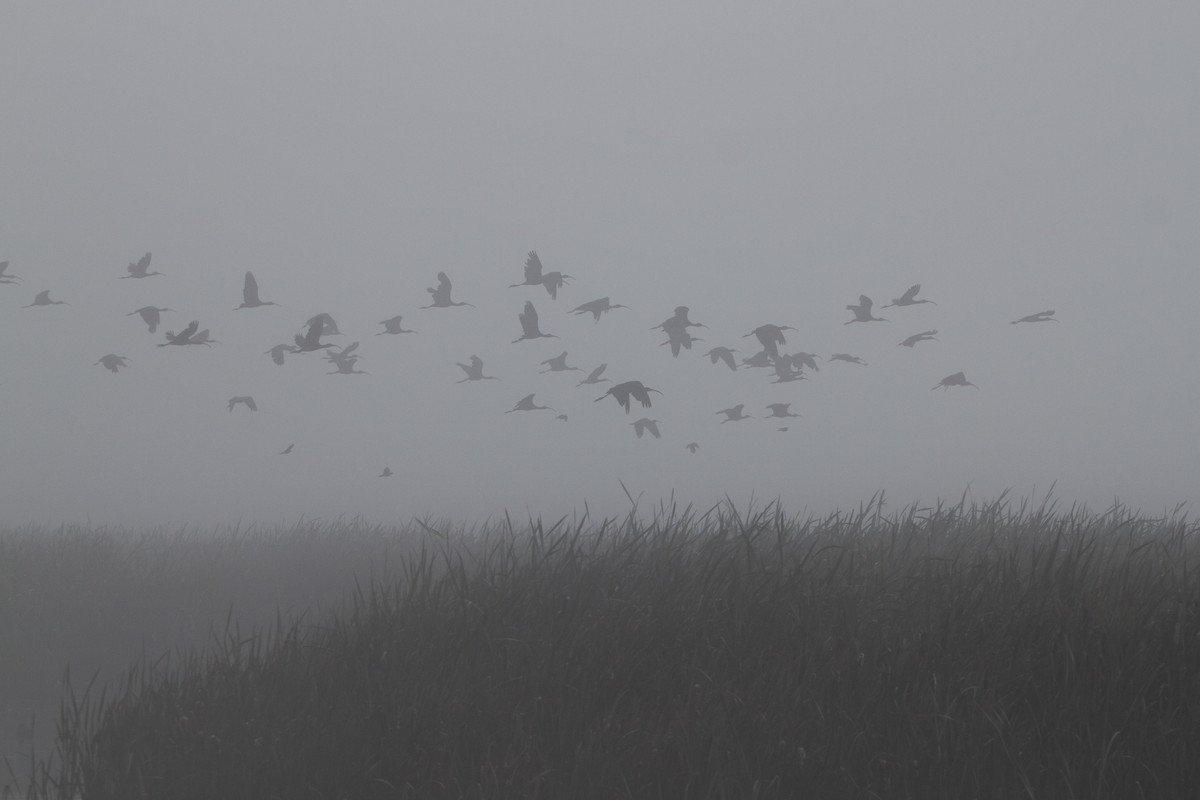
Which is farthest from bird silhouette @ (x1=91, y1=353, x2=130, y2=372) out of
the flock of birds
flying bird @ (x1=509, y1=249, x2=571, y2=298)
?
flying bird @ (x1=509, y1=249, x2=571, y2=298)

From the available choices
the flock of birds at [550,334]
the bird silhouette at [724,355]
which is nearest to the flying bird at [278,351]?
the flock of birds at [550,334]

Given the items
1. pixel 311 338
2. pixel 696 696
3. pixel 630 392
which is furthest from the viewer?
pixel 311 338

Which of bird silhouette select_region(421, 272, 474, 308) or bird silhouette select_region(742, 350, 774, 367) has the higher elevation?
bird silhouette select_region(421, 272, 474, 308)

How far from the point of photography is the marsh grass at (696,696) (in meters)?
3.45

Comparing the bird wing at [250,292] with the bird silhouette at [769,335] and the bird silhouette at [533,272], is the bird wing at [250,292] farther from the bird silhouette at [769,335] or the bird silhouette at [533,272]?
the bird silhouette at [769,335]

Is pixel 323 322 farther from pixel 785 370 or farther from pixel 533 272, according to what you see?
pixel 785 370

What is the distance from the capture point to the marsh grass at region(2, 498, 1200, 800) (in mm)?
3451

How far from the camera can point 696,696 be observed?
3.84 meters

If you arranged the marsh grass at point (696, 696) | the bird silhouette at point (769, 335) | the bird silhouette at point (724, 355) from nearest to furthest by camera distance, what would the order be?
the marsh grass at point (696, 696) → the bird silhouette at point (769, 335) → the bird silhouette at point (724, 355)

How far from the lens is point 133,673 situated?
179 inches

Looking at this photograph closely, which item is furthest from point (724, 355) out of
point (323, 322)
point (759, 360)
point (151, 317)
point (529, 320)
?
point (151, 317)

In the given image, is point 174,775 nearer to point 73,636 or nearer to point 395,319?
point 73,636

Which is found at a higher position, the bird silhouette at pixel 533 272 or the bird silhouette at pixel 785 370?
the bird silhouette at pixel 533 272

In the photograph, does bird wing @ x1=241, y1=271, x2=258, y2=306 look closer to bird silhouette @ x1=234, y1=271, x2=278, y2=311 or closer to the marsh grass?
bird silhouette @ x1=234, y1=271, x2=278, y2=311
